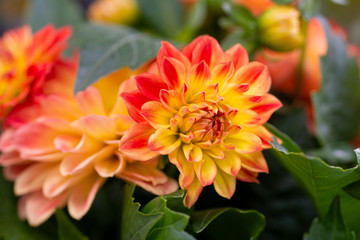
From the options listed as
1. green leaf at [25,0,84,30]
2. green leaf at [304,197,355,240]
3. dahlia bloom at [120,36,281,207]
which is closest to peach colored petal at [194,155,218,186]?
dahlia bloom at [120,36,281,207]

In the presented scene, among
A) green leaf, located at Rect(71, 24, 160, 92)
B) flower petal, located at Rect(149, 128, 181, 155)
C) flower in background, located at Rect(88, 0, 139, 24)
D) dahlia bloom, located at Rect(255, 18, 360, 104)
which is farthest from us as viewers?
flower in background, located at Rect(88, 0, 139, 24)

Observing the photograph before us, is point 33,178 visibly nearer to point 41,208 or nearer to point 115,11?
point 41,208

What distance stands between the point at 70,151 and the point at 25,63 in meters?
0.13

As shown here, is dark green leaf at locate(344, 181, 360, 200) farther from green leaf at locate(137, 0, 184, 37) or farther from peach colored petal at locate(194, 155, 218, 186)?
green leaf at locate(137, 0, 184, 37)

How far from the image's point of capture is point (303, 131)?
49 cm

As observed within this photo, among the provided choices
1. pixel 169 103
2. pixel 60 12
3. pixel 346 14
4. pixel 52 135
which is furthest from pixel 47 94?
pixel 346 14

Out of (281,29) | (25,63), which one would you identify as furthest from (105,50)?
(281,29)

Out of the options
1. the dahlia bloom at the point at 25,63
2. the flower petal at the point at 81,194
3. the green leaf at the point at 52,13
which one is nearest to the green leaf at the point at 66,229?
the flower petal at the point at 81,194

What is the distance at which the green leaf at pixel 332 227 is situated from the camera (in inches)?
12.5

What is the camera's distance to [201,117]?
0.29 metres

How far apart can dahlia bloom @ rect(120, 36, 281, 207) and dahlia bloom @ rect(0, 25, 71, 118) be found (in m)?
0.14

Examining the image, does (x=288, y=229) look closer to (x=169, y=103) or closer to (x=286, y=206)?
(x=286, y=206)

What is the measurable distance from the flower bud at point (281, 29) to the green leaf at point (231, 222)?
0.19m

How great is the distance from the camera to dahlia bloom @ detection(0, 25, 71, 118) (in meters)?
0.38
